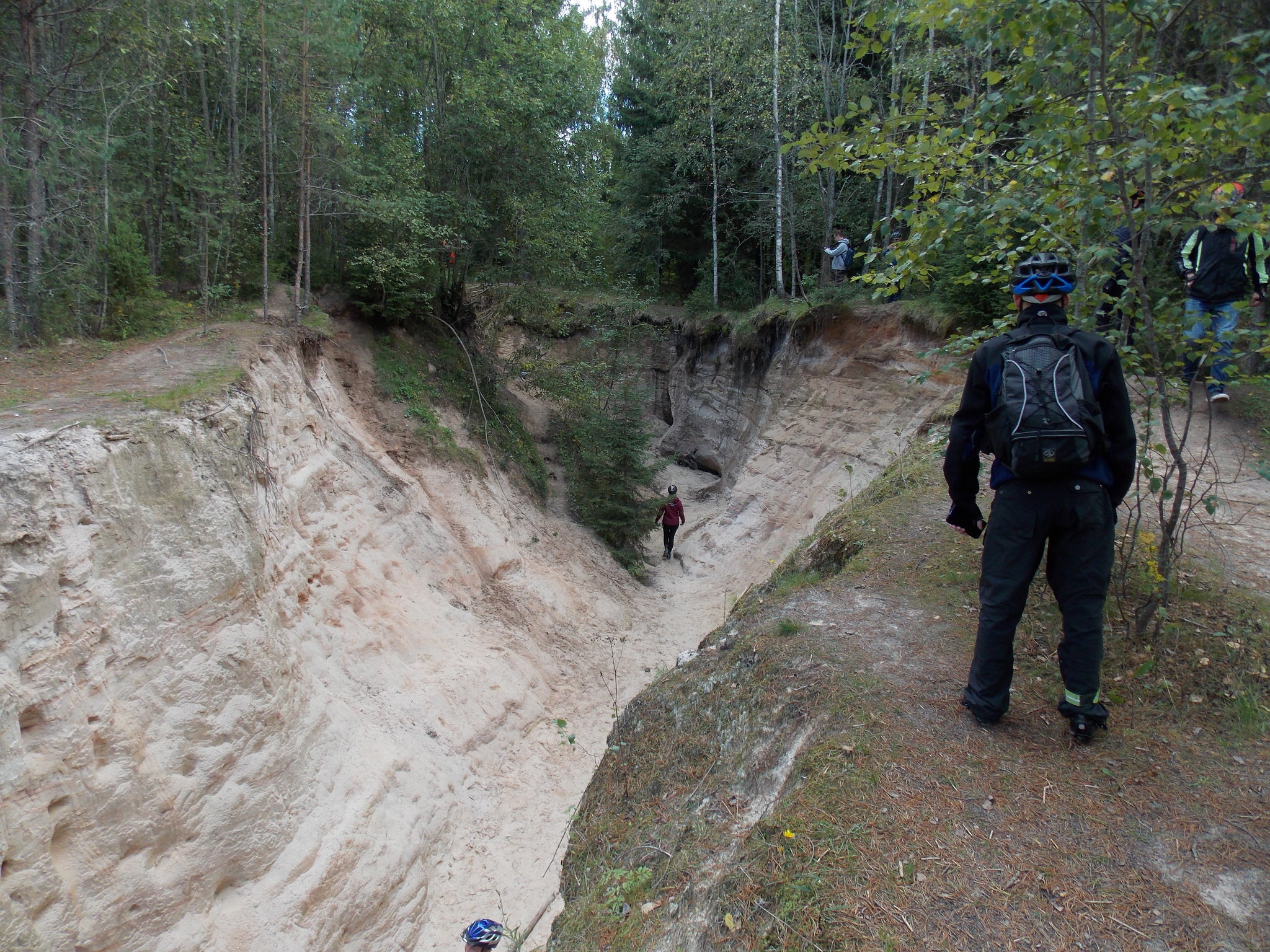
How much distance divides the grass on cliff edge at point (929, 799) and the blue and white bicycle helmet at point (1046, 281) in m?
2.08

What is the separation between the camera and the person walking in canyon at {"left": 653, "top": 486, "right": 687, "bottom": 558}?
54.7ft

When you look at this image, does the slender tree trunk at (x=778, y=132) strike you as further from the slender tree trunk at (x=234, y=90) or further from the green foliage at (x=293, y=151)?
the slender tree trunk at (x=234, y=90)

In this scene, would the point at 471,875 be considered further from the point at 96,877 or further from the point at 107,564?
the point at 107,564

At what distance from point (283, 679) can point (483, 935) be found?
3450 millimetres

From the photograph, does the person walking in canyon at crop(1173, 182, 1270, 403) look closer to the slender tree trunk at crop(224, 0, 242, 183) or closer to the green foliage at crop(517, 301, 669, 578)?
the green foliage at crop(517, 301, 669, 578)

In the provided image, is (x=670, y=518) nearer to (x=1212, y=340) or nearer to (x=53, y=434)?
(x=53, y=434)

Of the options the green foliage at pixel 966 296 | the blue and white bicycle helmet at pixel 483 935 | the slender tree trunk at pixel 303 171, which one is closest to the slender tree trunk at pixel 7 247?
the slender tree trunk at pixel 303 171

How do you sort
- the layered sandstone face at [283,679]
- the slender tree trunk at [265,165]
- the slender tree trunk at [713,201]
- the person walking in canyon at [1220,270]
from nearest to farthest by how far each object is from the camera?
the layered sandstone face at [283,679] < the person walking in canyon at [1220,270] < the slender tree trunk at [265,165] < the slender tree trunk at [713,201]

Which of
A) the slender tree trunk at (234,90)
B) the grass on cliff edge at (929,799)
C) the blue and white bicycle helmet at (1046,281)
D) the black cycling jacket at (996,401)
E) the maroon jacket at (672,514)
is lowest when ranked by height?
the maroon jacket at (672,514)

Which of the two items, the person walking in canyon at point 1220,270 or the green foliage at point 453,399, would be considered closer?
the person walking in canyon at point 1220,270

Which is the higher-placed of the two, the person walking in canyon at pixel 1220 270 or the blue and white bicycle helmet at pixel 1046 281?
the person walking in canyon at pixel 1220 270

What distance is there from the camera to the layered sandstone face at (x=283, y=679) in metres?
5.18

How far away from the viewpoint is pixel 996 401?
3385 mm

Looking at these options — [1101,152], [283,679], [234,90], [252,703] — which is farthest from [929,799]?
[234,90]
